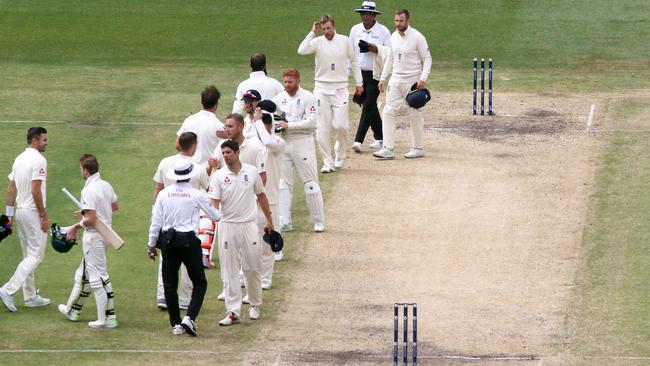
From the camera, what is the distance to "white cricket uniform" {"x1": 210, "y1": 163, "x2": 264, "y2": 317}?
1691cm

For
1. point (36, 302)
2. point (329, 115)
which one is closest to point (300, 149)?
point (329, 115)

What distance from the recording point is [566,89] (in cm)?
2859

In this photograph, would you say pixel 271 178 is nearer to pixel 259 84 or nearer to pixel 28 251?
pixel 259 84

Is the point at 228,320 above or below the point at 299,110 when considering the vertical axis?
below

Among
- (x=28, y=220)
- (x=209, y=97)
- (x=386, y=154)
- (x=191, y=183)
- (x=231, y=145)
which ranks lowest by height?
(x=386, y=154)

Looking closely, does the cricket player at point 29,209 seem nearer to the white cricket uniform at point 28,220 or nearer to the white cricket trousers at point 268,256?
the white cricket uniform at point 28,220

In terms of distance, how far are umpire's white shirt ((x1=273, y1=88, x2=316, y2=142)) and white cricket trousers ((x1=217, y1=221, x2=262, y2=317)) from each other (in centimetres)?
319

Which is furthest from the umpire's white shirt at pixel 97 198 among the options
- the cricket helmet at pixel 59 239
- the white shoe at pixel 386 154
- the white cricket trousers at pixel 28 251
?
the white shoe at pixel 386 154

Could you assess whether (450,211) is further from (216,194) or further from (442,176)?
(216,194)

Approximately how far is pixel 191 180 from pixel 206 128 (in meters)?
1.86

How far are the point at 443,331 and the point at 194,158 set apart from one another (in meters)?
4.20

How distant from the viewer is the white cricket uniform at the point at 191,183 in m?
17.2

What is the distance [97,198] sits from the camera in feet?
55.3

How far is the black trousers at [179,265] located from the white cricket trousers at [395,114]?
7.86 m
